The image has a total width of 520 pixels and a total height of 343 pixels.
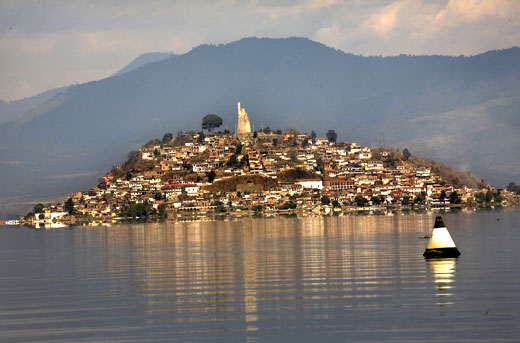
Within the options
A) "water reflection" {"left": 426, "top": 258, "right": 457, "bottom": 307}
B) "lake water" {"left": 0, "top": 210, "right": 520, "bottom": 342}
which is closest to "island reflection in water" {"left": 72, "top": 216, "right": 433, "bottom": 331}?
"lake water" {"left": 0, "top": 210, "right": 520, "bottom": 342}

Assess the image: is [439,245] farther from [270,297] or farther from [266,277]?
[270,297]

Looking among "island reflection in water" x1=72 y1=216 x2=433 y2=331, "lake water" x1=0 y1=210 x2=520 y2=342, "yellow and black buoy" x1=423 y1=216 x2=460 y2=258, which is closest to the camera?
"lake water" x1=0 y1=210 x2=520 y2=342

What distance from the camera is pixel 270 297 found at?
35.9m

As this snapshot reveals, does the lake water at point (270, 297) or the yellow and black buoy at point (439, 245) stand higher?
the yellow and black buoy at point (439, 245)

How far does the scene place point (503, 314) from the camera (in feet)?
99.1

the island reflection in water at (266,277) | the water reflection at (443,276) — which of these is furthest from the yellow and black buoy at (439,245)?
the island reflection in water at (266,277)

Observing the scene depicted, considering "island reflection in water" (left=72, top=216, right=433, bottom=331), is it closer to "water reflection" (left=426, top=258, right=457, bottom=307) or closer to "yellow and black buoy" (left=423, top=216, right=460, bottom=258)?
"water reflection" (left=426, top=258, right=457, bottom=307)

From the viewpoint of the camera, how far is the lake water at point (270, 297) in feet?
94.0

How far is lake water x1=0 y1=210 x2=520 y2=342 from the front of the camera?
28641mm

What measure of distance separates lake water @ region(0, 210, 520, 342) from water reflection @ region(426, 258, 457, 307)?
6 centimetres

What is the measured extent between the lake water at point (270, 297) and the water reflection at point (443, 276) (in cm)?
6

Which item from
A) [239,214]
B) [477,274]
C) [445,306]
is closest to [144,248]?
[477,274]

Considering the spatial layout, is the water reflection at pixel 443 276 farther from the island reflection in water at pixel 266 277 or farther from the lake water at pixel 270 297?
the island reflection in water at pixel 266 277

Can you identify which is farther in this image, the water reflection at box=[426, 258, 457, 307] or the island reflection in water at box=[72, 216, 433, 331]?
the water reflection at box=[426, 258, 457, 307]
